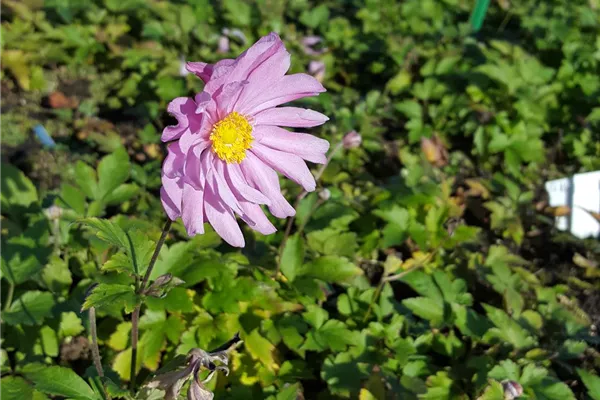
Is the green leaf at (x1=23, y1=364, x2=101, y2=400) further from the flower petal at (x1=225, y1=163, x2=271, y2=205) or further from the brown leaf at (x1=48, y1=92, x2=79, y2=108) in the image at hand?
the brown leaf at (x1=48, y1=92, x2=79, y2=108)

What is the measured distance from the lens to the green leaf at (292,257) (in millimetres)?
2547

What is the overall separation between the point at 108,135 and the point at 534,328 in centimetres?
259

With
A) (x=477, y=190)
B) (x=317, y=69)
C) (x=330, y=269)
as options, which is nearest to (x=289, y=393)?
(x=330, y=269)

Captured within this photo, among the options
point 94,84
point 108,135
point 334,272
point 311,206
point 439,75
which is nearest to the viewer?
point 334,272

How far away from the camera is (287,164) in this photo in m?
1.74

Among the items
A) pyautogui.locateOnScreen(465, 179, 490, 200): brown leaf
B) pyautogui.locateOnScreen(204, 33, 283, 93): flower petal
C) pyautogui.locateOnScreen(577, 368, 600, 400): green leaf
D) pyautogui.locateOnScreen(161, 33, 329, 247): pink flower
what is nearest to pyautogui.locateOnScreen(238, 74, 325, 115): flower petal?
pyautogui.locateOnScreen(161, 33, 329, 247): pink flower

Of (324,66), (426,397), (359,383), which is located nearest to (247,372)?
(359,383)

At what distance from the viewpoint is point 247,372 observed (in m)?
2.31

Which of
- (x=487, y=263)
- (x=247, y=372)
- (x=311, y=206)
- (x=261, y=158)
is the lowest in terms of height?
(x=247, y=372)

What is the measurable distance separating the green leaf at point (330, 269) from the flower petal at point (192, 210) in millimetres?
1094

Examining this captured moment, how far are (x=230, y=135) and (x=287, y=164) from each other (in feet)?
0.68

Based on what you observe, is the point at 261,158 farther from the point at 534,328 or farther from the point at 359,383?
the point at 534,328

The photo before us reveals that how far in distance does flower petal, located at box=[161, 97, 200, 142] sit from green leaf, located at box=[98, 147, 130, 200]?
1.32m

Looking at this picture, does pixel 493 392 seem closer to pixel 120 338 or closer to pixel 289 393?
pixel 289 393
